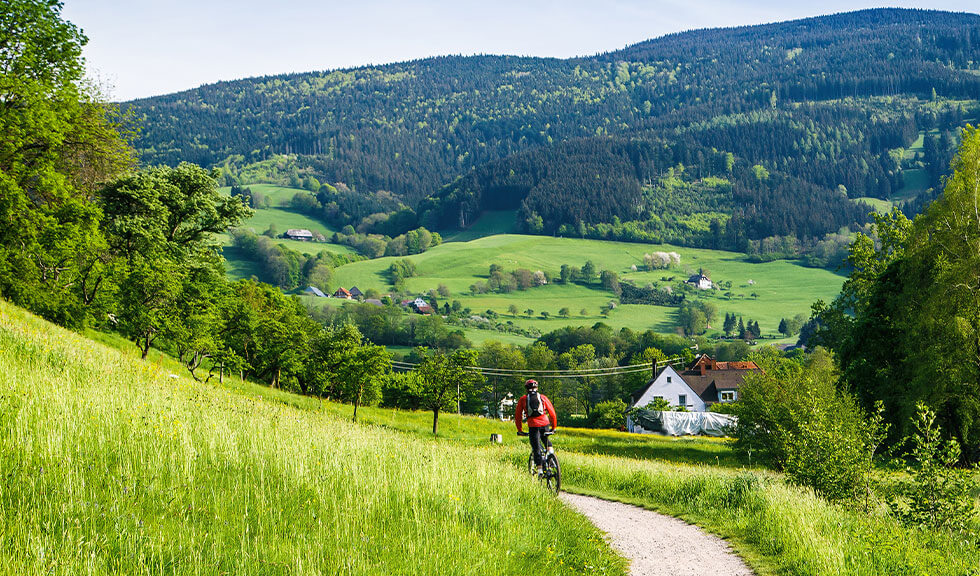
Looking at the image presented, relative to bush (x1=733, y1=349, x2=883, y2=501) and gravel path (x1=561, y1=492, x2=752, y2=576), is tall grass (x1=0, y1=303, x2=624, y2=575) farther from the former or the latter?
bush (x1=733, y1=349, x2=883, y2=501)

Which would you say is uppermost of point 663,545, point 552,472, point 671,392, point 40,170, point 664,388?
point 40,170

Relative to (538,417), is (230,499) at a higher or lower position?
higher

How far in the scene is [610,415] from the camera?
341 feet

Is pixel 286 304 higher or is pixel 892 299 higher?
pixel 892 299

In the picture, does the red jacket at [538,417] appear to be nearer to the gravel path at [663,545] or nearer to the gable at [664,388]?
the gravel path at [663,545]

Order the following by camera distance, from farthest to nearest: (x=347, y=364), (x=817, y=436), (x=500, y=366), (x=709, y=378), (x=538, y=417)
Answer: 1. (x=500, y=366)
2. (x=709, y=378)
3. (x=347, y=364)
4. (x=817, y=436)
5. (x=538, y=417)

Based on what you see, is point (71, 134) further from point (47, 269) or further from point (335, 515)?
point (335, 515)

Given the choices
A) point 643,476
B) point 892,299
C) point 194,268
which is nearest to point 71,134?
point 194,268

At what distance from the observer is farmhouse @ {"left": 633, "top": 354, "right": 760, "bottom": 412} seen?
107875 mm

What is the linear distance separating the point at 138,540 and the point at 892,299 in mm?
38956

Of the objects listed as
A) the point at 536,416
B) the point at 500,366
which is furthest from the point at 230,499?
the point at 500,366

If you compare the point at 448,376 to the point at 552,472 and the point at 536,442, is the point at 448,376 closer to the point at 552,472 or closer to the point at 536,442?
the point at 552,472

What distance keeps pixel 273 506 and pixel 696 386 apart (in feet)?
370

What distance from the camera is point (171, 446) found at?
31.6ft
